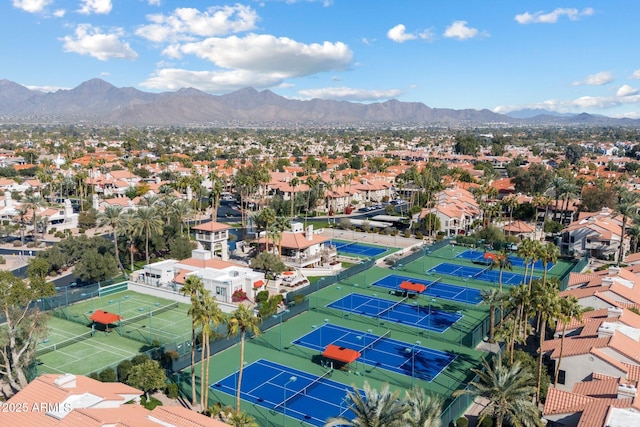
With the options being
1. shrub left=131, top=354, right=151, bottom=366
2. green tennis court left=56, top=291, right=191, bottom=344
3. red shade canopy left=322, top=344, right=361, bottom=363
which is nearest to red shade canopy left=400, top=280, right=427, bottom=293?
red shade canopy left=322, top=344, right=361, bottom=363

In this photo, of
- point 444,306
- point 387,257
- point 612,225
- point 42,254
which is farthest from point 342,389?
point 612,225

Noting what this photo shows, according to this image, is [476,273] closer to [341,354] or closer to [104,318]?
[341,354]

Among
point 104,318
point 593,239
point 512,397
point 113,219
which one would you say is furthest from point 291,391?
point 593,239

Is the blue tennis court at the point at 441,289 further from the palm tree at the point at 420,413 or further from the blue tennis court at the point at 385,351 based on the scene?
the palm tree at the point at 420,413

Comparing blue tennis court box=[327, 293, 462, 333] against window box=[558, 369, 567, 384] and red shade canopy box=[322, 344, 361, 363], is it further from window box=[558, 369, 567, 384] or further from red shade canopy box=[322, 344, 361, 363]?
window box=[558, 369, 567, 384]

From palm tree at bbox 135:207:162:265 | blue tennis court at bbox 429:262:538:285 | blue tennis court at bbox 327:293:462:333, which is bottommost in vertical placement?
blue tennis court at bbox 327:293:462:333

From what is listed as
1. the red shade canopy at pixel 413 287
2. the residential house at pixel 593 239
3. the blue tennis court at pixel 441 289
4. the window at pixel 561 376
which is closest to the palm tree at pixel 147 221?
the blue tennis court at pixel 441 289
